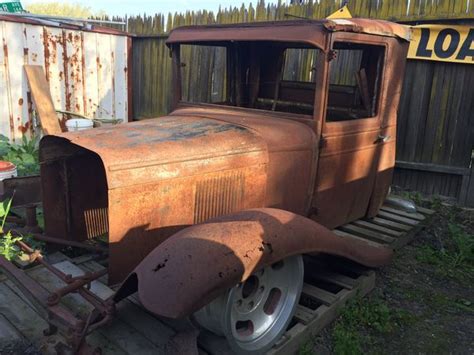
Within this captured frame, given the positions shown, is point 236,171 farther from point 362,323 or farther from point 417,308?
point 417,308

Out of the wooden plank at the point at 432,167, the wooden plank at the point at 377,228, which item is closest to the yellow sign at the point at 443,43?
the wooden plank at the point at 432,167

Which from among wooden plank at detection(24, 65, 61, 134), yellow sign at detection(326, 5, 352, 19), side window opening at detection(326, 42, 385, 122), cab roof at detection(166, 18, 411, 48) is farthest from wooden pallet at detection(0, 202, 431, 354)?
wooden plank at detection(24, 65, 61, 134)

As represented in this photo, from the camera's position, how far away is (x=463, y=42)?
4969mm

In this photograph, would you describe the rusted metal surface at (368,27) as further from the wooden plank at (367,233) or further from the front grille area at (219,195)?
the wooden plank at (367,233)

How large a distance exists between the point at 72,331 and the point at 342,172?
7.65 ft

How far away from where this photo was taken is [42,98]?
673 cm

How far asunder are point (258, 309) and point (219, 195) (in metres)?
0.72

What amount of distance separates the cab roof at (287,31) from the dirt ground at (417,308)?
6.16 ft

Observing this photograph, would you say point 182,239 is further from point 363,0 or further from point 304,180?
point 363,0

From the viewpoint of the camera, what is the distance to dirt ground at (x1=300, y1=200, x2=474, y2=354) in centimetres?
273

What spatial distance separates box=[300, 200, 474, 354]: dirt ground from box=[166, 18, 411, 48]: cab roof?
188 centimetres

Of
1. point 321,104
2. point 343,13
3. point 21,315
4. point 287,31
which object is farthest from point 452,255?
point 21,315

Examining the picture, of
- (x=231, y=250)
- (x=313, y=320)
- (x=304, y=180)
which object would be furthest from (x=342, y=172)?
(x=231, y=250)

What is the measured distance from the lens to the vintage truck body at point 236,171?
2.08 metres
